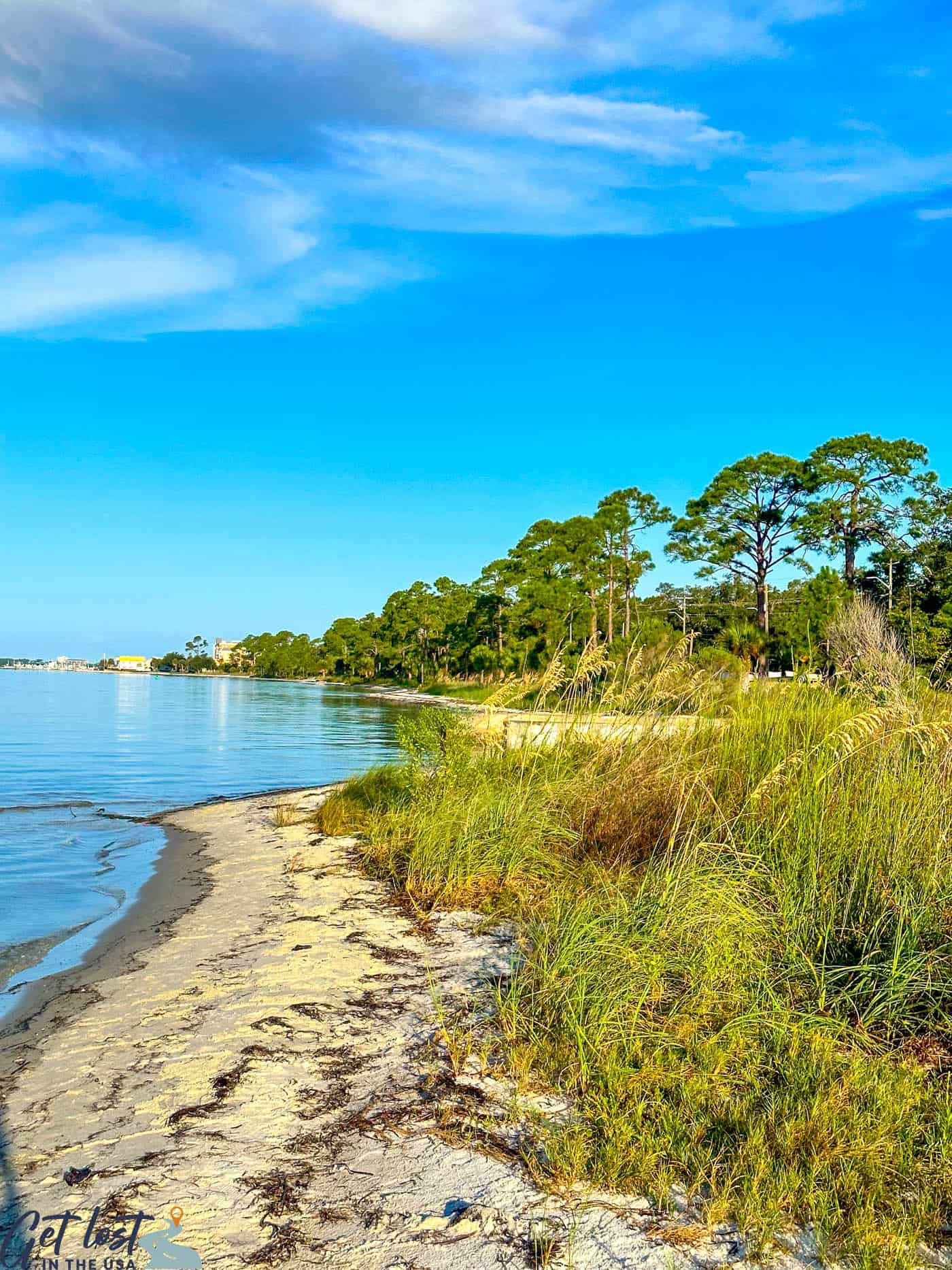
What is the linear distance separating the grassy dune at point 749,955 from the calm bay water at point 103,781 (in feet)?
9.98

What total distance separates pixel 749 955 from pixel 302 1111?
2.06 metres

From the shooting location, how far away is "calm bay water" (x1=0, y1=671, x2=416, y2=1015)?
7137 millimetres

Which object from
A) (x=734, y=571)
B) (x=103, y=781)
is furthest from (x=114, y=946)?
(x=734, y=571)

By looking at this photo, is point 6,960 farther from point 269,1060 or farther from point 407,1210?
point 407,1210

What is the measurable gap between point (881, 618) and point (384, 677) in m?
95.0

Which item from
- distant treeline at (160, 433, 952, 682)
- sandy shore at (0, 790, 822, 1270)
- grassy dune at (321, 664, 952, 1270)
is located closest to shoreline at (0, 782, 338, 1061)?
sandy shore at (0, 790, 822, 1270)

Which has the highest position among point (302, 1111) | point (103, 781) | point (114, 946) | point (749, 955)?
point (749, 955)

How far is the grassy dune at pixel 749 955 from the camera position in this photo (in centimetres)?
274

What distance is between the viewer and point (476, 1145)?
10.0 feet

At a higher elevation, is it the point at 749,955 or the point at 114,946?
the point at 749,955

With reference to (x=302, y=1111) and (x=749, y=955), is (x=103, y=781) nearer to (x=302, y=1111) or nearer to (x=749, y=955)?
(x=302, y=1111)

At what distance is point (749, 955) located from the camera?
403 cm

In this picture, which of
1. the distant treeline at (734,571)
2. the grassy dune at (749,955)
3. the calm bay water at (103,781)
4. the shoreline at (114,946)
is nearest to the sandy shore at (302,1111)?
the shoreline at (114,946)

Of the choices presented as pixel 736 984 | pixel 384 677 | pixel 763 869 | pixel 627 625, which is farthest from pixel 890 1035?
pixel 384 677
